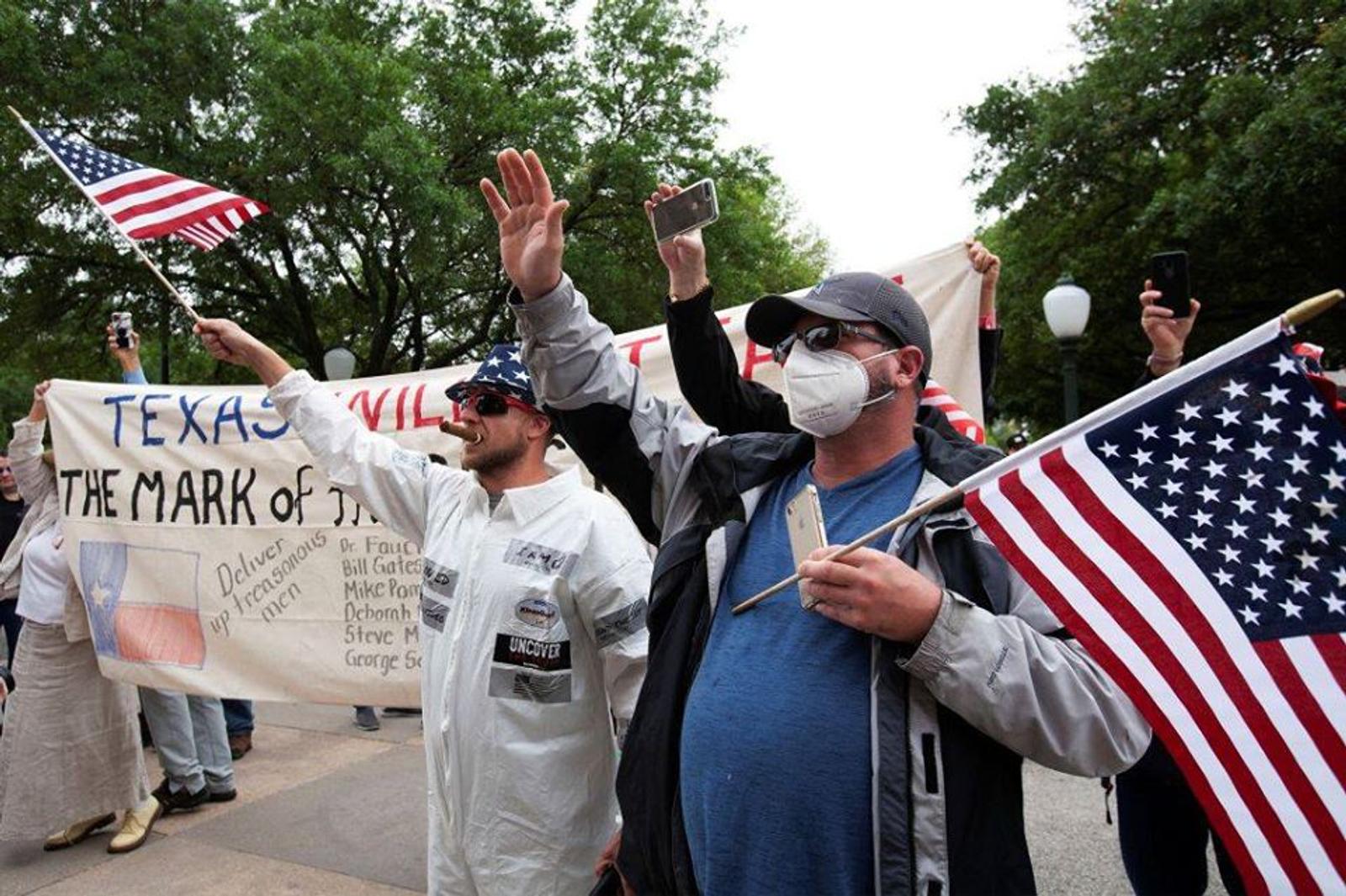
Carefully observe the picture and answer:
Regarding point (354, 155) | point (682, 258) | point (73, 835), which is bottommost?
point (73, 835)

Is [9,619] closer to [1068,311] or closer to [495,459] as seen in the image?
[495,459]

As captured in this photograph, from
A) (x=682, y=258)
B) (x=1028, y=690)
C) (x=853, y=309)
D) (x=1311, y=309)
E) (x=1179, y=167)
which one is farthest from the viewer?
(x=1179, y=167)

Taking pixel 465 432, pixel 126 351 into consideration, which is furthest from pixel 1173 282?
pixel 126 351

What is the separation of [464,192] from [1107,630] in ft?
48.7

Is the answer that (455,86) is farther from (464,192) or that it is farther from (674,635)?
(674,635)

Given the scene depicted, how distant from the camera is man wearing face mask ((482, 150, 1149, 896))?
1593 mm

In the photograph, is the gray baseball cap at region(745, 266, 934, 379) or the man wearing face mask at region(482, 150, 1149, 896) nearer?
the man wearing face mask at region(482, 150, 1149, 896)

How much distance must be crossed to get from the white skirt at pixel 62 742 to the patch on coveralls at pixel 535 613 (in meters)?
3.33

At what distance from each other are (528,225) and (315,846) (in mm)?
3796

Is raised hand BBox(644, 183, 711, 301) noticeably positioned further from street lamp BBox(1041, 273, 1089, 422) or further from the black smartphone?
street lamp BBox(1041, 273, 1089, 422)

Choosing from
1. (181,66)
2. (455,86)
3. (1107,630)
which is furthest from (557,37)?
(1107,630)

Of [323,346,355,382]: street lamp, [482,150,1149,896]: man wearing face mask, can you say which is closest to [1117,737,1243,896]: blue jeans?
[482,150,1149,896]: man wearing face mask

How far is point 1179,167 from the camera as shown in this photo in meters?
16.6

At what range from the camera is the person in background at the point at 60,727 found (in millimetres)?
4754
